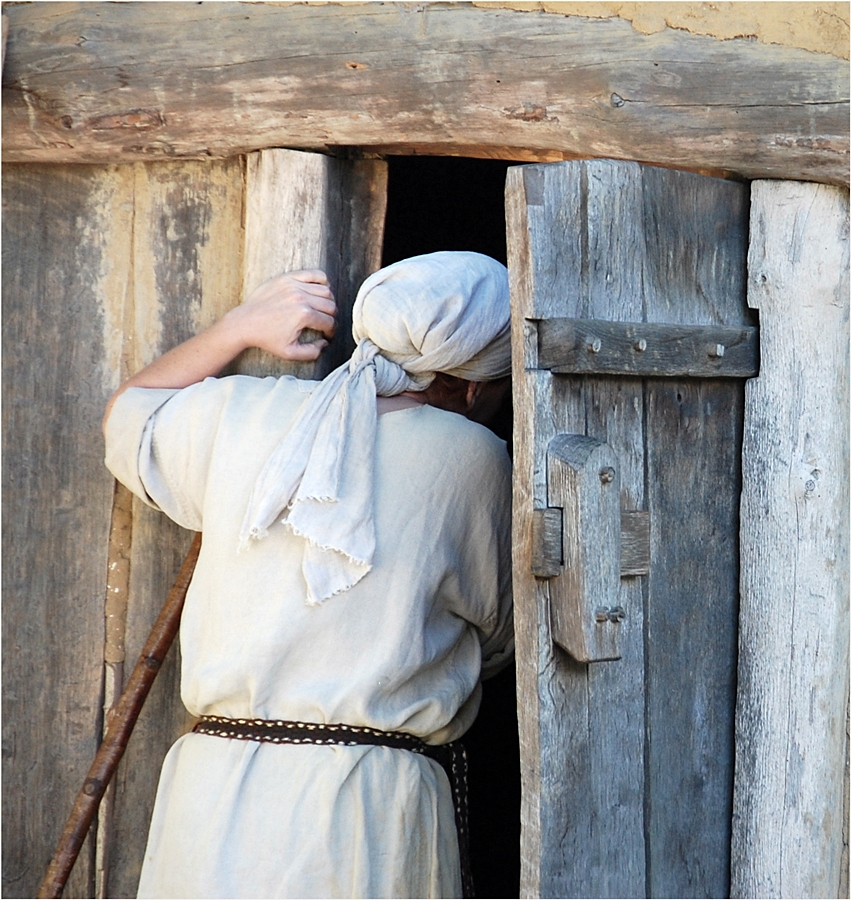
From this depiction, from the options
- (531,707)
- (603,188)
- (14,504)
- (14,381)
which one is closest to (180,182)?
(14,381)

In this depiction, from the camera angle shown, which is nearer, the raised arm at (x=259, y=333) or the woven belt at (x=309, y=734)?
the woven belt at (x=309, y=734)

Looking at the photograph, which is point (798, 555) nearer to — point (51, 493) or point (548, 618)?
point (548, 618)

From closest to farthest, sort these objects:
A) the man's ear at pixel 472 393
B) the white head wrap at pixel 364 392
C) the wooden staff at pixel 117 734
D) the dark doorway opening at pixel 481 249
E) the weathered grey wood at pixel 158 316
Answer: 1. the white head wrap at pixel 364 392
2. the man's ear at pixel 472 393
3. the wooden staff at pixel 117 734
4. the weathered grey wood at pixel 158 316
5. the dark doorway opening at pixel 481 249

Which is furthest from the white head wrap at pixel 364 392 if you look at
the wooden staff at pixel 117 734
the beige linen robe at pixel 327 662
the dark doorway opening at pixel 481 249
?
the dark doorway opening at pixel 481 249

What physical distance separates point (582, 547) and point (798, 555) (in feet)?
1.85

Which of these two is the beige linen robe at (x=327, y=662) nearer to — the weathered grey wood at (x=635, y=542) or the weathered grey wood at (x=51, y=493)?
the weathered grey wood at (x=635, y=542)

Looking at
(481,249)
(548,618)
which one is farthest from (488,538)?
(481,249)

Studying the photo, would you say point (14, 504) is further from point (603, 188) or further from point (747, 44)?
point (747, 44)

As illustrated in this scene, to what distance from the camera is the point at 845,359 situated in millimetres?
2443

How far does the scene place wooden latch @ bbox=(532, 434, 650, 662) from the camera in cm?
213

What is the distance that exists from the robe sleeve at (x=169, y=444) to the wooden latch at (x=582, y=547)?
0.73 meters

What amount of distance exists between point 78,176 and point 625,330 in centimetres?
146

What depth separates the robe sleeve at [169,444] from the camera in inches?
98.2

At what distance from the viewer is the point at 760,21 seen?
241 cm
